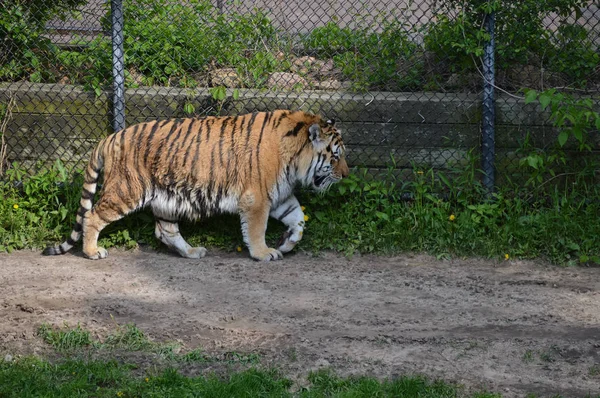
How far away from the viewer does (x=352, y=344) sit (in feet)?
17.1

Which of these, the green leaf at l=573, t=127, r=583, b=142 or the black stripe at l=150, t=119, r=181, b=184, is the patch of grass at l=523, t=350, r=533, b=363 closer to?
the green leaf at l=573, t=127, r=583, b=142

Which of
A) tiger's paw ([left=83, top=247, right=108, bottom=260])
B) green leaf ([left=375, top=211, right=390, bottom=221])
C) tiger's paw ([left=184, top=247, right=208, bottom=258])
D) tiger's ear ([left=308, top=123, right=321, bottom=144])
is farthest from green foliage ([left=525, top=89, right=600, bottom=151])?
tiger's paw ([left=83, top=247, right=108, bottom=260])

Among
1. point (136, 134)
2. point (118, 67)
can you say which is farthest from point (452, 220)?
point (118, 67)

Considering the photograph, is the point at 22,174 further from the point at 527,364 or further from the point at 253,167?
the point at 527,364

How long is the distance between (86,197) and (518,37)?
3909 mm

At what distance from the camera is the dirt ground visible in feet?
16.2

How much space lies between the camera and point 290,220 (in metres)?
7.16

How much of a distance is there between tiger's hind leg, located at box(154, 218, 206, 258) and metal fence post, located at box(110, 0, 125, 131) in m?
1.01

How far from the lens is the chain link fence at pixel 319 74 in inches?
291

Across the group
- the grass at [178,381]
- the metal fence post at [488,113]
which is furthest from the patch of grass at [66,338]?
the metal fence post at [488,113]

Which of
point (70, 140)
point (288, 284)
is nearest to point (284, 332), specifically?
point (288, 284)

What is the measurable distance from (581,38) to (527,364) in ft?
12.1

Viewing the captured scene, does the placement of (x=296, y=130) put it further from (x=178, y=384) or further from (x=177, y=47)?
(x=178, y=384)

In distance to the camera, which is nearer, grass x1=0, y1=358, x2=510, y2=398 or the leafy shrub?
grass x1=0, y1=358, x2=510, y2=398
